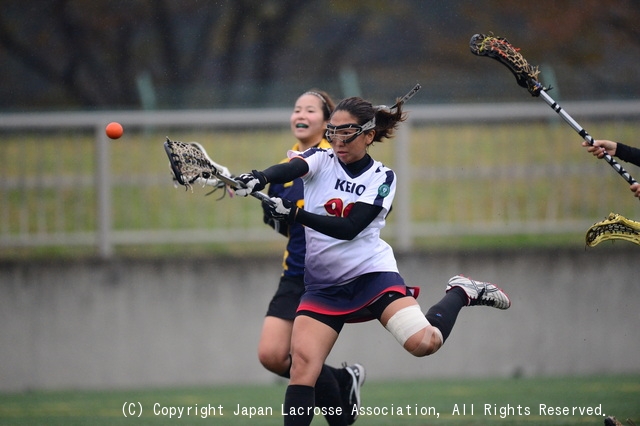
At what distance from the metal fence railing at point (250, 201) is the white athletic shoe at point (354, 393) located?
10.1ft

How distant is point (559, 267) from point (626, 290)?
597mm

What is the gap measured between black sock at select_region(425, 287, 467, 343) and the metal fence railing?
3.75m

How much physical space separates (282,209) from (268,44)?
11.9 metres

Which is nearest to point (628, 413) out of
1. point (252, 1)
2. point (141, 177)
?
point (141, 177)

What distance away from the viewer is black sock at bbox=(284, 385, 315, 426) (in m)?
6.69

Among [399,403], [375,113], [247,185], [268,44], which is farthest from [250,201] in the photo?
[268,44]

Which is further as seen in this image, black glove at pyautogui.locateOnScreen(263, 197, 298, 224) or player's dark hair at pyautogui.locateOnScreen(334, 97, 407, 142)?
player's dark hair at pyautogui.locateOnScreen(334, 97, 407, 142)

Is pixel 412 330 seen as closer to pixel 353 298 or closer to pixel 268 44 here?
pixel 353 298

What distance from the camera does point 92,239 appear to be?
1111 centimetres

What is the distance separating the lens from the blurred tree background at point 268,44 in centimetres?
1736

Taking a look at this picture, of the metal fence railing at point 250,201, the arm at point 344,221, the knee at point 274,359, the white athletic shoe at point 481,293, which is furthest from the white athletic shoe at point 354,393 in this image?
the metal fence railing at point 250,201

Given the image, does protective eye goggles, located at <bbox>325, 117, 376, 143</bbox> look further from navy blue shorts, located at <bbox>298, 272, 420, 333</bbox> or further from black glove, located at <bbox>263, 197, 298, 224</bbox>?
navy blue shorts, located at <bbox>298, 272, 420, 333</bbox>

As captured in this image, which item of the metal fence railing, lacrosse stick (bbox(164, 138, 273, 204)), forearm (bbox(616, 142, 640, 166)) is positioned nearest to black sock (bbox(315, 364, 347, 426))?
lacrosse stick (bbox(164, 138, 273, 204))

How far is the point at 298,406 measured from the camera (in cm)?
670
